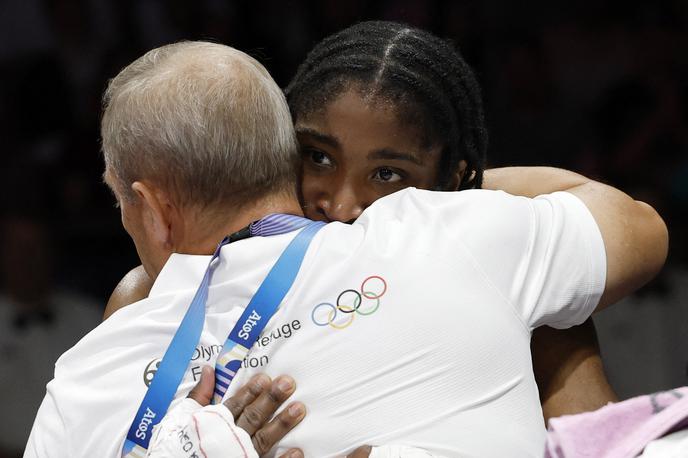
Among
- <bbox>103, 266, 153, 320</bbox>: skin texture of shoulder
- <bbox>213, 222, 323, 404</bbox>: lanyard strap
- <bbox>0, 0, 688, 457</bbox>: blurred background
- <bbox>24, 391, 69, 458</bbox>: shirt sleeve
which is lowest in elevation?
<bbox>0, 0, 688, 457</bbox>: blurred background

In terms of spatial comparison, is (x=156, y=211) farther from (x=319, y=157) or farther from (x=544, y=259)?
(x=544, y=259)

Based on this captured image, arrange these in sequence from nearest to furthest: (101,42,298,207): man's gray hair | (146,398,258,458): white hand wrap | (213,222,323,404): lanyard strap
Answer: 1. (146,398,258,458): white hand wrap
2. (213,222,323,404): lanyard strap
3. (101,42,298,207): man's gray hair

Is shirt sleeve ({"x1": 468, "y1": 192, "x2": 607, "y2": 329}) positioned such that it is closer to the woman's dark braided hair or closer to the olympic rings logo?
the olympic rings logo

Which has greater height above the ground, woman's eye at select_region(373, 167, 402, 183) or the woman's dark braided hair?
the woman's dark braided hair

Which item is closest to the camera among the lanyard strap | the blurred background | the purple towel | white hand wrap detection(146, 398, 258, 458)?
the purple towel

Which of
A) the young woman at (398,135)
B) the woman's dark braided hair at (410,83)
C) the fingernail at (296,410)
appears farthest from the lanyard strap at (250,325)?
the woman's dark braided hair at (410,83)

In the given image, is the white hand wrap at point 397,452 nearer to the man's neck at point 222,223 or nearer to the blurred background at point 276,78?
the man's neck at point 222,223

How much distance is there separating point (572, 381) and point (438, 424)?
44 cm

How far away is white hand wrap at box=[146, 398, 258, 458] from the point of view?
55.5 inches

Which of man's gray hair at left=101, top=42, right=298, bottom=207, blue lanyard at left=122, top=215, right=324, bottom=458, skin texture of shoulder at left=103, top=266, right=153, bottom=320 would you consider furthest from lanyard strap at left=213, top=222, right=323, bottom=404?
skin texture of shoulder at left=103, top=266, right=153, bottom=320

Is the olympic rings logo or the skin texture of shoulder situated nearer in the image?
the olympic rings logo

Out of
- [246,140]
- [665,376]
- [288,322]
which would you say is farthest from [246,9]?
[288,322]

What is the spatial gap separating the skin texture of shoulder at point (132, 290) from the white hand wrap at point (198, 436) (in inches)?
26.6

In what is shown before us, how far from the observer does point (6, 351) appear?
3.91 metres
